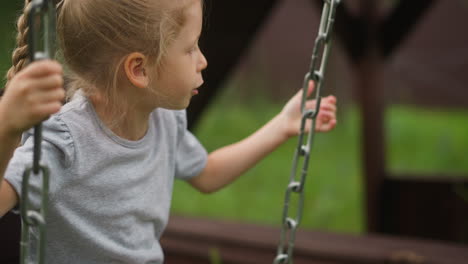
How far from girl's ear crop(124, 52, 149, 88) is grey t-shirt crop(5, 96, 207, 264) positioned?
9 centimetres

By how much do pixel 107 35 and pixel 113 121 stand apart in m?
0.15

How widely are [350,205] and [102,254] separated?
117 inches

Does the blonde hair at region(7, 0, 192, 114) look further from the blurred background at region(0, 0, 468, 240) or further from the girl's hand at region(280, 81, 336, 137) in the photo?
the blurred background at region(0, 0, 468, 240)

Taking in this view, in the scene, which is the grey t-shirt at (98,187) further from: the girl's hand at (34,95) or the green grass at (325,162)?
the green grass at (325,162)

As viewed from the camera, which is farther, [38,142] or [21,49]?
[21,49]

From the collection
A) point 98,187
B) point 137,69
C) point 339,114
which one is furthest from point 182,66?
point 339,114

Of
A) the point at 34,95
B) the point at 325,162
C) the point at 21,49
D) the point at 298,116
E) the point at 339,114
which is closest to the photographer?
the point at 34,95

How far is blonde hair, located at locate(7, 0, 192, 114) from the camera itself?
1261mm

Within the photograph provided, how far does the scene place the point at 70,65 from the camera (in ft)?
4.34

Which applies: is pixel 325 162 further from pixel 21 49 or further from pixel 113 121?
pixel 21 49

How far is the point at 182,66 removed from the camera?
131cm

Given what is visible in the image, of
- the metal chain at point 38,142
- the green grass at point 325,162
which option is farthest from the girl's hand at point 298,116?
the green grass at point 325,162

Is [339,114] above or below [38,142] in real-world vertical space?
above

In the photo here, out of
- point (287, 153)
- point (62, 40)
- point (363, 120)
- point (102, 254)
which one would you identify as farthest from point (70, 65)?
point (287, 153)
